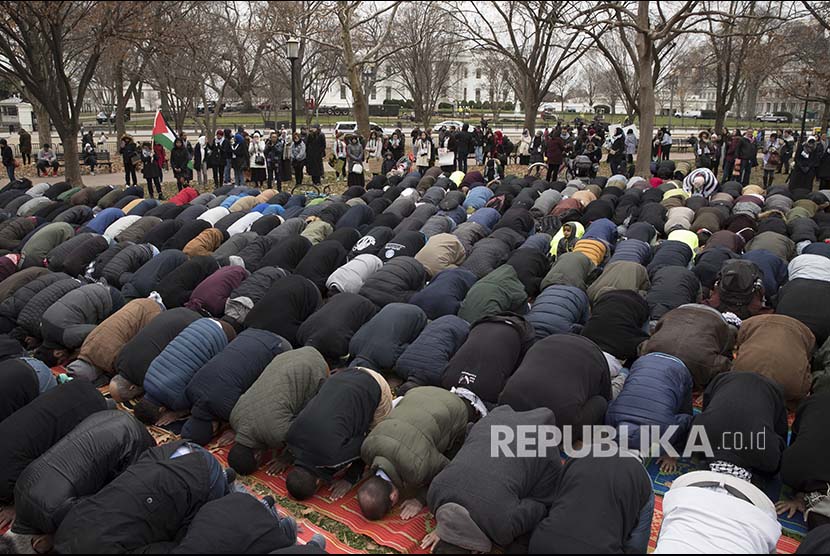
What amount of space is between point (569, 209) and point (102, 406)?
757 cm

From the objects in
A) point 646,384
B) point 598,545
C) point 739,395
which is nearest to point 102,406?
point 598,545

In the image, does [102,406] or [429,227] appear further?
[429,227]

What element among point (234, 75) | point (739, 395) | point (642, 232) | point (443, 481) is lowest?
point (443, 481)

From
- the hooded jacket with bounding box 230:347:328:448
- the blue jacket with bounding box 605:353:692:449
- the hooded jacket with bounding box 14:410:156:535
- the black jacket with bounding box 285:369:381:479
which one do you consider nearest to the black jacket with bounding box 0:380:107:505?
the hooded jacket with bounding box 14:410:156:535

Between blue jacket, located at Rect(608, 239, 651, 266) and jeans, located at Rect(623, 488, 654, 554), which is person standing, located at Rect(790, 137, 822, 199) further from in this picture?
jeans, located at Rect(623, 488, 654, 554)

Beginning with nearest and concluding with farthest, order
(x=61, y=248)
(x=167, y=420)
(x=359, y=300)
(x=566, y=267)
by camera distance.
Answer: (x=167, y=420) → (x=359, y=300) → (x=566, y=267) → (x=61, y=248)

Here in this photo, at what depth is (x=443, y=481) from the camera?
367cm

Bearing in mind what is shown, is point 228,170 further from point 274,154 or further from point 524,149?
point 524,149

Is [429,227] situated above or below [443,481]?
above

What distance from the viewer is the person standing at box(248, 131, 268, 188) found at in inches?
624

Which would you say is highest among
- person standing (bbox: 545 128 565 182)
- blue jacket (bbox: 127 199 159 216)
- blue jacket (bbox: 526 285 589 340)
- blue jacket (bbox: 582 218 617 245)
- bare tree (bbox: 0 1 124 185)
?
bare tree (bbox: 0 1 124 185)

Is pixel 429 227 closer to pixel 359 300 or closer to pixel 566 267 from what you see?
pixel 566 267

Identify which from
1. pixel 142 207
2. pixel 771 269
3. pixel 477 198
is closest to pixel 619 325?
pixel 771 269

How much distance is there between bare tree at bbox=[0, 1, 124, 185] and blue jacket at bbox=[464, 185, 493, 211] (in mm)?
6236
